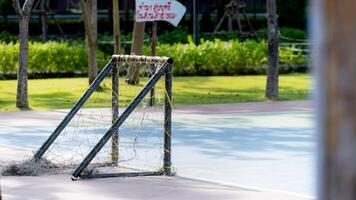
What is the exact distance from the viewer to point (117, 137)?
34.7 feet

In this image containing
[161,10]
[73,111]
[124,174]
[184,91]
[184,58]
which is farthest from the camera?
[184,58]

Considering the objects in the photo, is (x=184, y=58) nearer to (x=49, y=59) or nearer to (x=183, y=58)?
(x=183, y=58)

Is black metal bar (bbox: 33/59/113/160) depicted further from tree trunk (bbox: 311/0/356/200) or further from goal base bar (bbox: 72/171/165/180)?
tree trunk (bbox: 311/0/356/200)

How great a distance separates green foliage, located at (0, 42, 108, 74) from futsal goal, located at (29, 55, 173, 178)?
9520 millimetres

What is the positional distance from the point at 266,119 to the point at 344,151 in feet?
47.4

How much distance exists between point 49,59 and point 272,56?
819 cm

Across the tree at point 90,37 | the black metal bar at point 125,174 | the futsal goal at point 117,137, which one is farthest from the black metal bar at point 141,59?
the tree at point 90,37

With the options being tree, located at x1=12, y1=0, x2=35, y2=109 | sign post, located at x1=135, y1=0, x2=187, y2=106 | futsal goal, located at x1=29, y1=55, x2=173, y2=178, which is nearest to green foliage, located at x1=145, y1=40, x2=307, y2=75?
sign post, located at x1=135, y1=0, x2=187, y2=106

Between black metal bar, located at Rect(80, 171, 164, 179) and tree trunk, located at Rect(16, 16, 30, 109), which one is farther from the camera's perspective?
tree trunk, located at Rect(16, 16, 30, 109)

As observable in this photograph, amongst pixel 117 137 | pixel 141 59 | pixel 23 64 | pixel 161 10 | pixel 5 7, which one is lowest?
pixel 117 137

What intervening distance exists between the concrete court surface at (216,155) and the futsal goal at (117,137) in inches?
12.0

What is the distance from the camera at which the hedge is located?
2586 cm

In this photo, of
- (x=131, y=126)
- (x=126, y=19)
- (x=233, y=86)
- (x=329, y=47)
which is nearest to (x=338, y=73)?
(x=329, y=47)

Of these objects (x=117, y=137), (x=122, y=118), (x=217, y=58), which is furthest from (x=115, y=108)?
(x=217, y=58)
